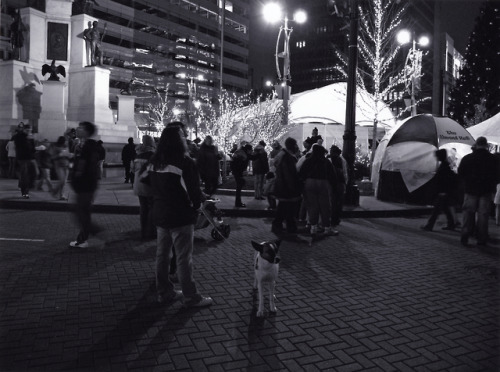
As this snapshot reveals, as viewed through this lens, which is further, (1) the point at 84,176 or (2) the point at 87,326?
(1) the point at 84,176

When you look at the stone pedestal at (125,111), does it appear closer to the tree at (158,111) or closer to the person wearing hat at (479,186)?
the person wearing hat at (479,186)

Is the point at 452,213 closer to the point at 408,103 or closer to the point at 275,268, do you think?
the point at 275,268

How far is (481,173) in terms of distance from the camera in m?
8.68

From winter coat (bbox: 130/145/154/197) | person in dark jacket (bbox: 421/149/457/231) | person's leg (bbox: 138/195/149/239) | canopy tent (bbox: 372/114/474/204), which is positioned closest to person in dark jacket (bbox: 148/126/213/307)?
winter coat (bbox: 130/145/154/197)

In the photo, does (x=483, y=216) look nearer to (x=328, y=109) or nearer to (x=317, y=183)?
(x=317, y=183)

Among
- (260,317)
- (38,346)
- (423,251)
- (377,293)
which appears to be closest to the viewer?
(38,346)

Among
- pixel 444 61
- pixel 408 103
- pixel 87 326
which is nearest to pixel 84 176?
pixel 87 326

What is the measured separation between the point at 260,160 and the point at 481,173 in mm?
6326

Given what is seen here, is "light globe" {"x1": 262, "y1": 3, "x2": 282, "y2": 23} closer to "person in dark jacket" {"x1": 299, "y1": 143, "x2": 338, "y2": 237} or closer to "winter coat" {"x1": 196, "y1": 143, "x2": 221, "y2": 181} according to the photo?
"winter coat" {"x1": 196, "y1": 143, "x2": 221, "y2": 181}

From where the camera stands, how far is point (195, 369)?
3467 millimetres

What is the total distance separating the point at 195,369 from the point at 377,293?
2880 mm

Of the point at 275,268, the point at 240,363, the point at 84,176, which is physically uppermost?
the point at 84,176

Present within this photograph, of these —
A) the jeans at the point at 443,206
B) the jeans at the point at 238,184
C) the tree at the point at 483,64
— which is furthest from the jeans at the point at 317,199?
the tree at the point at 483,64

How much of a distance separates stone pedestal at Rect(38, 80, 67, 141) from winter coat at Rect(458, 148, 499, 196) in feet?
55.9
